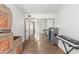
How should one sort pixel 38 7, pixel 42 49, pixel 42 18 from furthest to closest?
pixel 42 18 < pixel 38 7 < pixel 42 49

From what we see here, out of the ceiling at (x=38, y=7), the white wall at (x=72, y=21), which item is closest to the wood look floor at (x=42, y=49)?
the white wall at (x=72, y=21)

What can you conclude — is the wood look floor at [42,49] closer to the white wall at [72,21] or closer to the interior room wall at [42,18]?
the white wall at [72,21]

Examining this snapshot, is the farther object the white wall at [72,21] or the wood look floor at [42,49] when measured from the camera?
the wood look floor at [42,49]

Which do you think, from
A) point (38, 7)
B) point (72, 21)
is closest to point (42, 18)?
point (38, 7)

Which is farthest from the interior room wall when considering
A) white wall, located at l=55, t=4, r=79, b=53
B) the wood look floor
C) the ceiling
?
white wall, located at l=55, t=4, r=79, b=53

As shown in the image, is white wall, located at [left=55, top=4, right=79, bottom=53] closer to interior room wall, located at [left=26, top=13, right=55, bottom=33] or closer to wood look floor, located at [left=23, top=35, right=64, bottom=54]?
wood look floor, located at [left=23, top=35, right=64, bottom=54]

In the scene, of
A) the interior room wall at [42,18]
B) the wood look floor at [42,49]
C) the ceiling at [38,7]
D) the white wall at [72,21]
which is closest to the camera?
the white wall at [72,21]

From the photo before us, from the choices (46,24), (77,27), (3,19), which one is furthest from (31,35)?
(3,19)

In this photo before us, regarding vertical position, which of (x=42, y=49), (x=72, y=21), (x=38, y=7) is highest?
(x=38, y=7)

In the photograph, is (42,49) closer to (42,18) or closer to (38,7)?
(38,7)

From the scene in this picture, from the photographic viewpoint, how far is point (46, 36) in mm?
7797

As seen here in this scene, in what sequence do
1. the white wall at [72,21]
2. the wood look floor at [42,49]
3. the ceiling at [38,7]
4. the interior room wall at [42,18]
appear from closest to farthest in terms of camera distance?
the white wall at [72,21] < the wood look floor at [42,49] < the ceiling at [38,7] < the interior room wall at [42,18]

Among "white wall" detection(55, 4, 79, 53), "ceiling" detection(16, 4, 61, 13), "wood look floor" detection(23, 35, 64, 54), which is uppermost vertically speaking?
"ceiling" detection(16, 4, 61, 13)

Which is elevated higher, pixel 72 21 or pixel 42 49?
pixel 72 21
